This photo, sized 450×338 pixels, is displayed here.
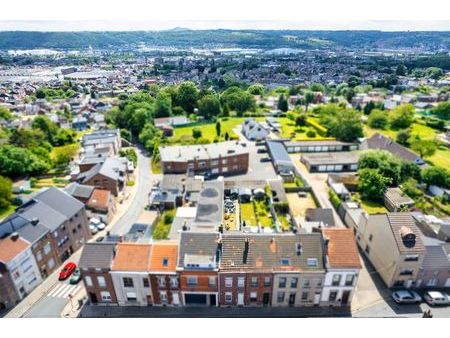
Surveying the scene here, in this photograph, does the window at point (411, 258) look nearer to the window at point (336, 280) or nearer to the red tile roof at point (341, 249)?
the red tile roof at point (341, 249)

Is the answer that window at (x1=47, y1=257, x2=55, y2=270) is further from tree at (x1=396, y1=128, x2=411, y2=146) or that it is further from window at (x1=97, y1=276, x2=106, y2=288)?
tree at (x1=396, y1=128, x2=411, y2=146)

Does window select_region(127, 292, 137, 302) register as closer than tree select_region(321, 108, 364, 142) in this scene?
Yes

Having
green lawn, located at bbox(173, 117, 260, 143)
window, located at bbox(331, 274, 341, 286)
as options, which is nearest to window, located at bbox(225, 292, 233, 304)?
window, located at bbox(331, 274, 341, 286)

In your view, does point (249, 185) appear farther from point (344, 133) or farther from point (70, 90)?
point (70, 90)

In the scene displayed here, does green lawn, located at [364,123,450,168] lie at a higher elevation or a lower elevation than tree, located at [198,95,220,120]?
lower

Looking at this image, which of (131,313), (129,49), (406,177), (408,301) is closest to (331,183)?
(406,177)

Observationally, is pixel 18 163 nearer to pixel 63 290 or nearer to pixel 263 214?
pixel 63 290

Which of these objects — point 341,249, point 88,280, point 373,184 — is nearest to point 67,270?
point 88,280
